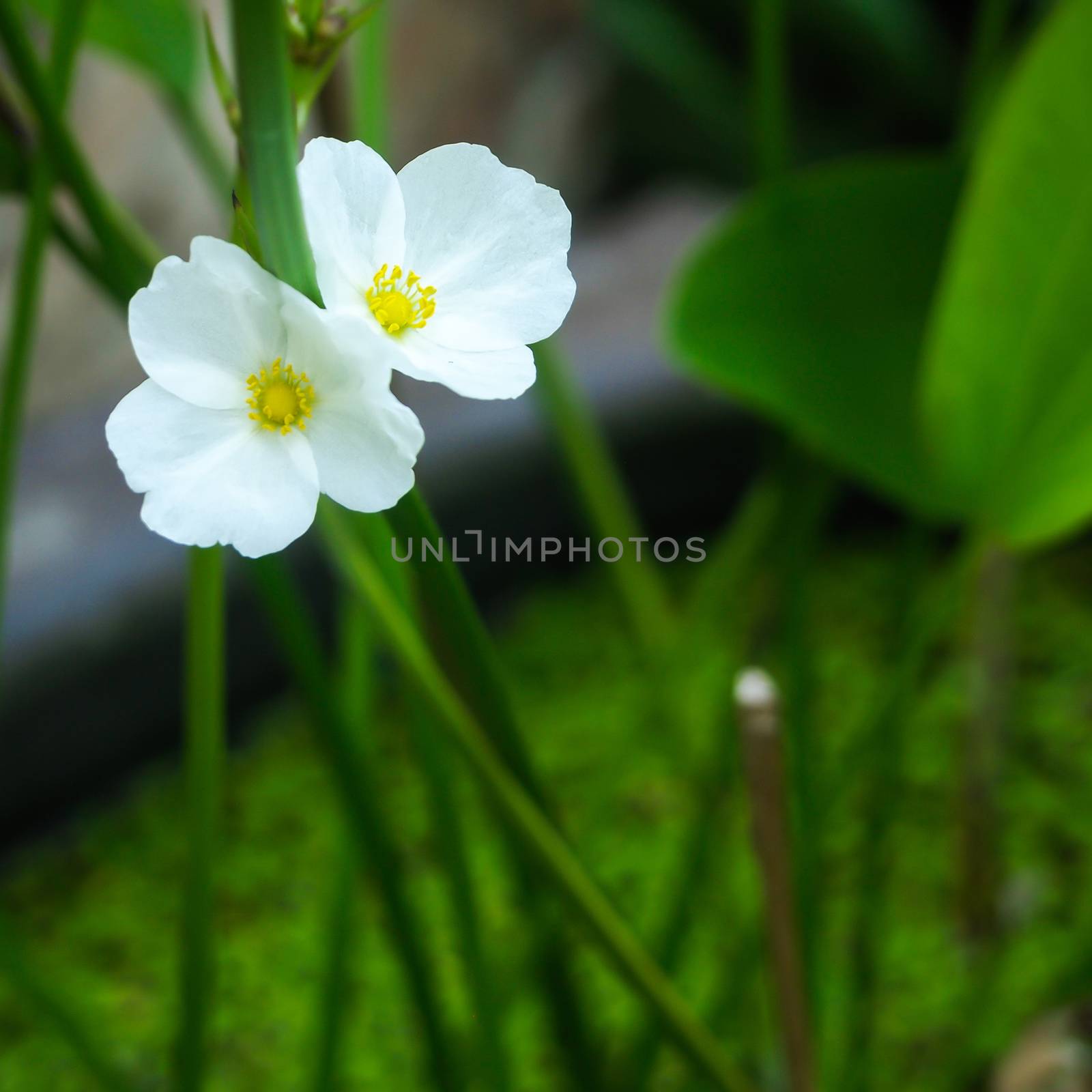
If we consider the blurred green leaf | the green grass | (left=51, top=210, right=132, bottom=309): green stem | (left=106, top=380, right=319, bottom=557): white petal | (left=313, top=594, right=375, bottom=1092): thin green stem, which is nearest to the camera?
(left=106, top=380, right=319, bottom=557): white petal

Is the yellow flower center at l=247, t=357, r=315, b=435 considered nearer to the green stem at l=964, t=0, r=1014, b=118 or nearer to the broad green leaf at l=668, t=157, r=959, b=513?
the broad green leaf at l=668, t=157, r=959, b=513

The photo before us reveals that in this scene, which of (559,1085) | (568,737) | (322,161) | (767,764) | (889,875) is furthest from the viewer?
(568,737)

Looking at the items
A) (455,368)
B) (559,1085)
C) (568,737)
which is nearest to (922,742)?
(568,737)

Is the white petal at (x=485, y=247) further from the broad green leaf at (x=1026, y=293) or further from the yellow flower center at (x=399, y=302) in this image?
the broad green leaf at (x=1026, y=293)

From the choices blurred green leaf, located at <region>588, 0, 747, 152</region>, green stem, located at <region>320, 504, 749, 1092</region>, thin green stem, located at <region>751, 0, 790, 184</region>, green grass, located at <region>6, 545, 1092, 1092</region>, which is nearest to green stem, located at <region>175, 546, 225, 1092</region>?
green stem, located at <region>320, 504, 749, 1092</region>

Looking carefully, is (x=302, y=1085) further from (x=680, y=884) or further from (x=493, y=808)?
(x=493, y=808)

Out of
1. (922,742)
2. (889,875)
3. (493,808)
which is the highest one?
(922,742)
